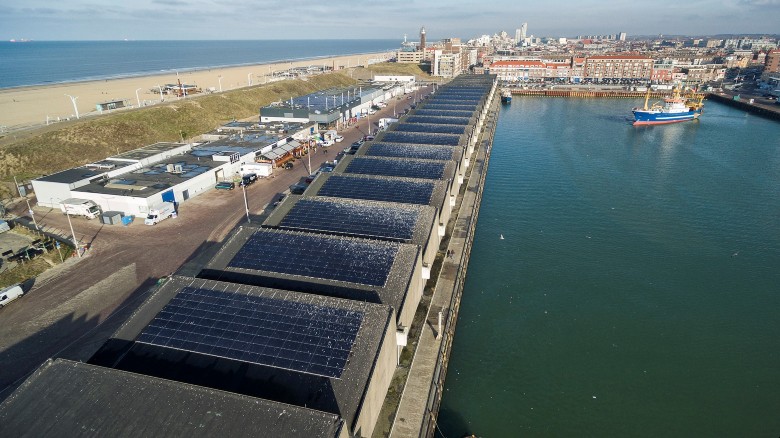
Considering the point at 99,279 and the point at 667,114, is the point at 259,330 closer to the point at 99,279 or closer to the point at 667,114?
the point at 99,279

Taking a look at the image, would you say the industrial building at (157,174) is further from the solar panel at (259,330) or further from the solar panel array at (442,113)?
the solar panel at (259,330)

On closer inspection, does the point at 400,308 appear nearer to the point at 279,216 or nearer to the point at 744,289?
the point at 279,216

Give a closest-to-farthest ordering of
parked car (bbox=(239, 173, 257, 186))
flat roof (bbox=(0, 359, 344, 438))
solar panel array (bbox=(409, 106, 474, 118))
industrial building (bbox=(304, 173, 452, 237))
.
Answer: flat roof (bbox=(0, 359, 344, 438)) → industrial building (bbox=(304, 173, 452, 237)) → parked car (bbox=(239, 173, 257, 186)) → solar panel array (bbox=(409, 106, 474, 118))

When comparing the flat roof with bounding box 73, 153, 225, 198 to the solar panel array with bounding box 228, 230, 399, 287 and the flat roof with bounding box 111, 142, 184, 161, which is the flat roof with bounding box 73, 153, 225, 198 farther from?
the solar panel array with bounding box 228, 230, 399, 287

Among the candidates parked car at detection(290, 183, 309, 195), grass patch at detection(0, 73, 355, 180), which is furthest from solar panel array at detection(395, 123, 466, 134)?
grass patch at detection(0, 73, 355, 180)

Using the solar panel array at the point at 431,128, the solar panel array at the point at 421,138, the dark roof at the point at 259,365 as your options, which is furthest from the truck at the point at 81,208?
the solar panel array at the point at 431,128

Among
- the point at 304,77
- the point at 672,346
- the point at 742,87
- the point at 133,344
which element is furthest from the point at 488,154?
the point at 742,87
